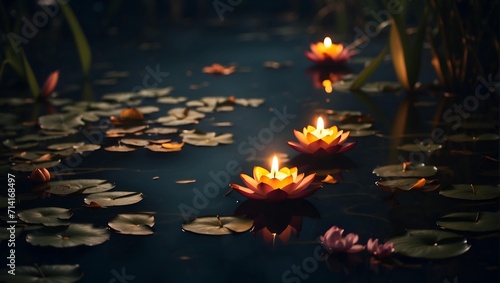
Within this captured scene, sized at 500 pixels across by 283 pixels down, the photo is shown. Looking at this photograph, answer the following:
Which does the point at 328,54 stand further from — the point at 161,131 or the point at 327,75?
the point at 161,131

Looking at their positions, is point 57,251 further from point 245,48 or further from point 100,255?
point 245,48

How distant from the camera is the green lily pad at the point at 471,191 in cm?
207

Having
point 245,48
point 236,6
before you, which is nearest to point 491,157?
point 245,48

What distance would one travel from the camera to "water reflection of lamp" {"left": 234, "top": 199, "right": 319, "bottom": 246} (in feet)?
6.23

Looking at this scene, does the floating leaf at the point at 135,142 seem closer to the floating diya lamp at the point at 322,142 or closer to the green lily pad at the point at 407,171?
the floating diya lamp at the point at 322,142

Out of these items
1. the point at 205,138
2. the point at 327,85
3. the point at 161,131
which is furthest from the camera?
the point at 327,85

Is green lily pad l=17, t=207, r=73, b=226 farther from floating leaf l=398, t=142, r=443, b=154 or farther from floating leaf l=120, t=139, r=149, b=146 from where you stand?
floating leaf l=398, t=142, r=443, b=154

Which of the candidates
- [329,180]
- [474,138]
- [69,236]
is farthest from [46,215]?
[474,138]

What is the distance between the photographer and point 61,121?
126 inches

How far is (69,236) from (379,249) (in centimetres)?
83

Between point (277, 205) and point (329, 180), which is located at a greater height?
point (329, 180)

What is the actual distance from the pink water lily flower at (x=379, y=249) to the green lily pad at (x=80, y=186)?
937mm

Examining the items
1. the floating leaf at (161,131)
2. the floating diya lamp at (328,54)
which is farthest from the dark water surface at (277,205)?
the floating diya lamp at (328,54)

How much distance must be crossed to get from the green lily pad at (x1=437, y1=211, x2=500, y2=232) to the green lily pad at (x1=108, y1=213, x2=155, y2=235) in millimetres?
814
